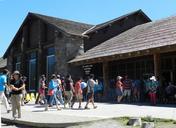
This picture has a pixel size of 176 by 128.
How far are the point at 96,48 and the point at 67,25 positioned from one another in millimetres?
4049

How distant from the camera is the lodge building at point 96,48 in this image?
2134 centimetres

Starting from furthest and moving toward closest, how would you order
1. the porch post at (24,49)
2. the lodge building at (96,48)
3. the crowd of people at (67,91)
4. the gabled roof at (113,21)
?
1. the porch post at (24,49)
2. the gabled roof at (113,21)
3. the lodge building at (96,48)
4. the crowd of people at (67,91)

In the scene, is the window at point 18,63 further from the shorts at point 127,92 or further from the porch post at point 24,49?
the shorts at point 127,92

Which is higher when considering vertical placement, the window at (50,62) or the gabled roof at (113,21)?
the gabled roof at (113,21)

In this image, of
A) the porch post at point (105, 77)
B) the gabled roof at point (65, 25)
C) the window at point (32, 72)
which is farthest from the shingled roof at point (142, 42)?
the window at point (32, 72)

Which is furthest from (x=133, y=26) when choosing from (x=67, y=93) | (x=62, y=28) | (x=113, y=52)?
(x=67, y=93)

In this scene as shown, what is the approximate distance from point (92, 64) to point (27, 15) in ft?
31.5

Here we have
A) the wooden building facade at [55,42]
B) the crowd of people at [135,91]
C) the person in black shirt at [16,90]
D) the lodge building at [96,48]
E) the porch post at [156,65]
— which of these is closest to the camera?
the person in black shirt at [16,90]

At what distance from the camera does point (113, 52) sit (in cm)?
2322

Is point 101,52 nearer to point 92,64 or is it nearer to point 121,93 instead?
point 92,64

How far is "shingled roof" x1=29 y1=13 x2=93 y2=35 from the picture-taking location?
93.5 feet

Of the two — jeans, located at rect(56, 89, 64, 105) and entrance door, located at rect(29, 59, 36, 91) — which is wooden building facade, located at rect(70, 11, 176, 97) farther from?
entrance door, located at rect(29, 59, 36, 91)

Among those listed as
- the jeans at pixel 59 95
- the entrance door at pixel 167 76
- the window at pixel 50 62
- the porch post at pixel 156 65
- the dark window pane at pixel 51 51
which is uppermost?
the dark window pane at pixel 51 51

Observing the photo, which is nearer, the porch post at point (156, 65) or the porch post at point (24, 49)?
the porch post at point (156, 65)
